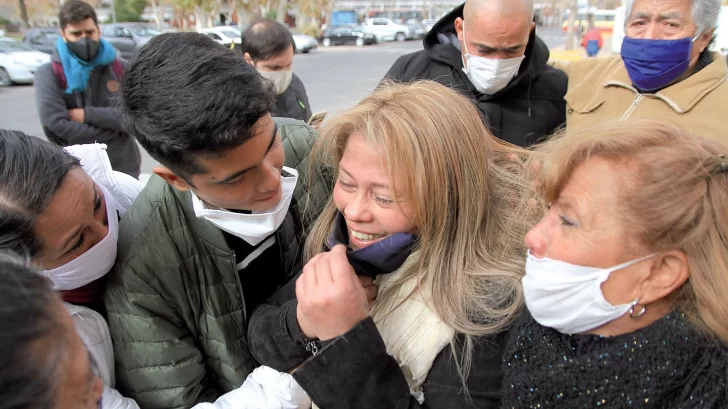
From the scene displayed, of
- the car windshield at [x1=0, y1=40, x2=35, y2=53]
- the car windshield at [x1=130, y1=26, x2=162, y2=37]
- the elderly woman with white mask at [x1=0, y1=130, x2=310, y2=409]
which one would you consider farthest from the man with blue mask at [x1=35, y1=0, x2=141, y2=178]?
the car windshield at [x1=130, y1=26, x2=162, y2=37]

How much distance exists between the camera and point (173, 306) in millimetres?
1563

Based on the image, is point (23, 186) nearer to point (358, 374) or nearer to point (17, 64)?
point (358, 374)

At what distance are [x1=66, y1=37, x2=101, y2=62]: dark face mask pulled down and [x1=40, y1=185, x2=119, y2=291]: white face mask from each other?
2.86m

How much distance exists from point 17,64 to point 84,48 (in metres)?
13.6

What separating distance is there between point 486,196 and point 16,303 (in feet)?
3.72

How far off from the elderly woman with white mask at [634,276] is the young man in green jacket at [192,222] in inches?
33.8

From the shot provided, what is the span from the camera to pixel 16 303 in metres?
0.89

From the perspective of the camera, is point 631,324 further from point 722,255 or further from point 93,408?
point 93,408

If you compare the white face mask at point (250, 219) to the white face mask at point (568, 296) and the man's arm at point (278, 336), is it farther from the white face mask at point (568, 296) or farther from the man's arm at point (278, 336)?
the white face mask at point (568, 296)

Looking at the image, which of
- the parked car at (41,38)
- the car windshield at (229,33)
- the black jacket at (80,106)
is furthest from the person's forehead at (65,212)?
the car windshield at (229,33)

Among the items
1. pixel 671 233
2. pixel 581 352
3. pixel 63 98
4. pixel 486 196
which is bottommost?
pixel 63 98

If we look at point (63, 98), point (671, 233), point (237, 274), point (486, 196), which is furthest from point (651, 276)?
point (63, 98)

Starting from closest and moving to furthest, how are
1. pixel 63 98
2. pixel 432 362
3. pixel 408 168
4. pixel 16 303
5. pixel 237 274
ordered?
pixel 16 303, pixel 432 362, pixel 408 168, pixel 237 274, pixel 63 98

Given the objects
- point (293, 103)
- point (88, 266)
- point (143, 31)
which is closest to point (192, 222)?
point (88, 266)
